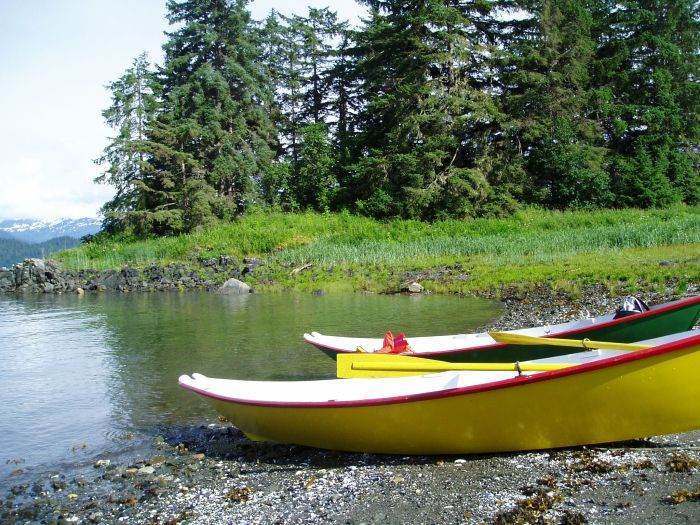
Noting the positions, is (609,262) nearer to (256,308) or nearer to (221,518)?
(256,308)

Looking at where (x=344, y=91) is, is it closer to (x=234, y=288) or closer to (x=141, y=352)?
(x=234, y=288)

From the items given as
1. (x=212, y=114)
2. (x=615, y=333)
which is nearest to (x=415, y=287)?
(x=615, y=333)

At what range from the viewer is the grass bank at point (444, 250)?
66.8ft

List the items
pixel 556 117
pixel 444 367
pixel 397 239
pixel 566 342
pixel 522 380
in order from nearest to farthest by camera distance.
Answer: pixel 522 380, pixel 444 367, pixel 566 342, pixel 397 239, pixel 556 117

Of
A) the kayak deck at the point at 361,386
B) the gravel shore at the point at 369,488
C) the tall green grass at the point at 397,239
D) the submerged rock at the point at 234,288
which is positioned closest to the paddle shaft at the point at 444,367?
the kayak deck at the point at 361,386

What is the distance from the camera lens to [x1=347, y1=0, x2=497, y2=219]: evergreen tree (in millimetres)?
38031

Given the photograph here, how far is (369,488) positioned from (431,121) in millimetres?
35257

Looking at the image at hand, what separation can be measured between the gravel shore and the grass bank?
1180cm

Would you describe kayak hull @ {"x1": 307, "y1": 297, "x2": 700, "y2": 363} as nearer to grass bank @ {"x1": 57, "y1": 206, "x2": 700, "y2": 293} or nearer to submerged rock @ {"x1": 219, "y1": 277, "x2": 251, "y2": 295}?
grass bank @ {"x1": 57, "y1": 206, "x2": 700, "y2": 293}

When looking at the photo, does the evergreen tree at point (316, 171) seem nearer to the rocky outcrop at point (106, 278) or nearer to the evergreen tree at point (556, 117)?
the evergreen tree at point (556, 117)

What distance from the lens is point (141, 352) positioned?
1427 centimetres

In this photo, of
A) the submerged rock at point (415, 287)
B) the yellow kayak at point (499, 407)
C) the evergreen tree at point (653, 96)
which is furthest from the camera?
the evergreen tree at point (653, 96)

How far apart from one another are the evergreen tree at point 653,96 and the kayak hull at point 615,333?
32047 mm

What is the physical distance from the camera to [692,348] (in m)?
5.72
